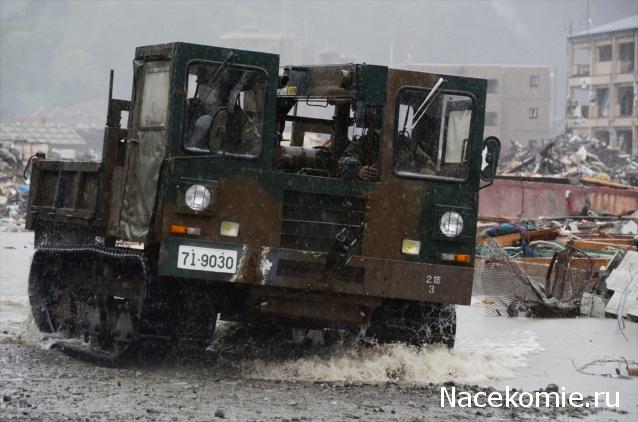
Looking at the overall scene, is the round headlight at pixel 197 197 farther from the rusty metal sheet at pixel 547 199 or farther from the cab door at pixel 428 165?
the rusty metal sheet at pixel 547 199

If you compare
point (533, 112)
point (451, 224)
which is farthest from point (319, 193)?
point (533, 112)

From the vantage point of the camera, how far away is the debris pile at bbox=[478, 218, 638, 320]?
15852 millimetres

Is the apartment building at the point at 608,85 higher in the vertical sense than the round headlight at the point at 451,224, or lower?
higher

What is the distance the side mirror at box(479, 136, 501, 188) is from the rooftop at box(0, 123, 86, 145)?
69518 millimetres

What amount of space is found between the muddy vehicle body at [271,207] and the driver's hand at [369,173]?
0.03m

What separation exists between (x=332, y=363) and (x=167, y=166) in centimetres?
232

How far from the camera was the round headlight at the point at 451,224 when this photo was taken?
1074cm

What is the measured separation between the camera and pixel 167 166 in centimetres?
1020

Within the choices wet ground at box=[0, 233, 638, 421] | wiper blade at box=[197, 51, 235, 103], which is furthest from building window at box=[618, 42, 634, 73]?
wiper blade at box=[197, 51, 235, 103]

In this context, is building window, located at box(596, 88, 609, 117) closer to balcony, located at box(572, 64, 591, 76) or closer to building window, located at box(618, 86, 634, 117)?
building window, located at box(618, 86, 634, 117)

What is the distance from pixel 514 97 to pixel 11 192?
2217 inches

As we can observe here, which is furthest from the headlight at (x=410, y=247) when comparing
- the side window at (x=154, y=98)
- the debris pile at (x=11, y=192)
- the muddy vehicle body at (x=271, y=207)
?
the debris pile at (x=11, y=192)

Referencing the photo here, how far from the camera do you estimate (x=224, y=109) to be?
34.1 ft

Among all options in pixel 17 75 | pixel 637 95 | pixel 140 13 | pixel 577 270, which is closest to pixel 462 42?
pixel 140 13
